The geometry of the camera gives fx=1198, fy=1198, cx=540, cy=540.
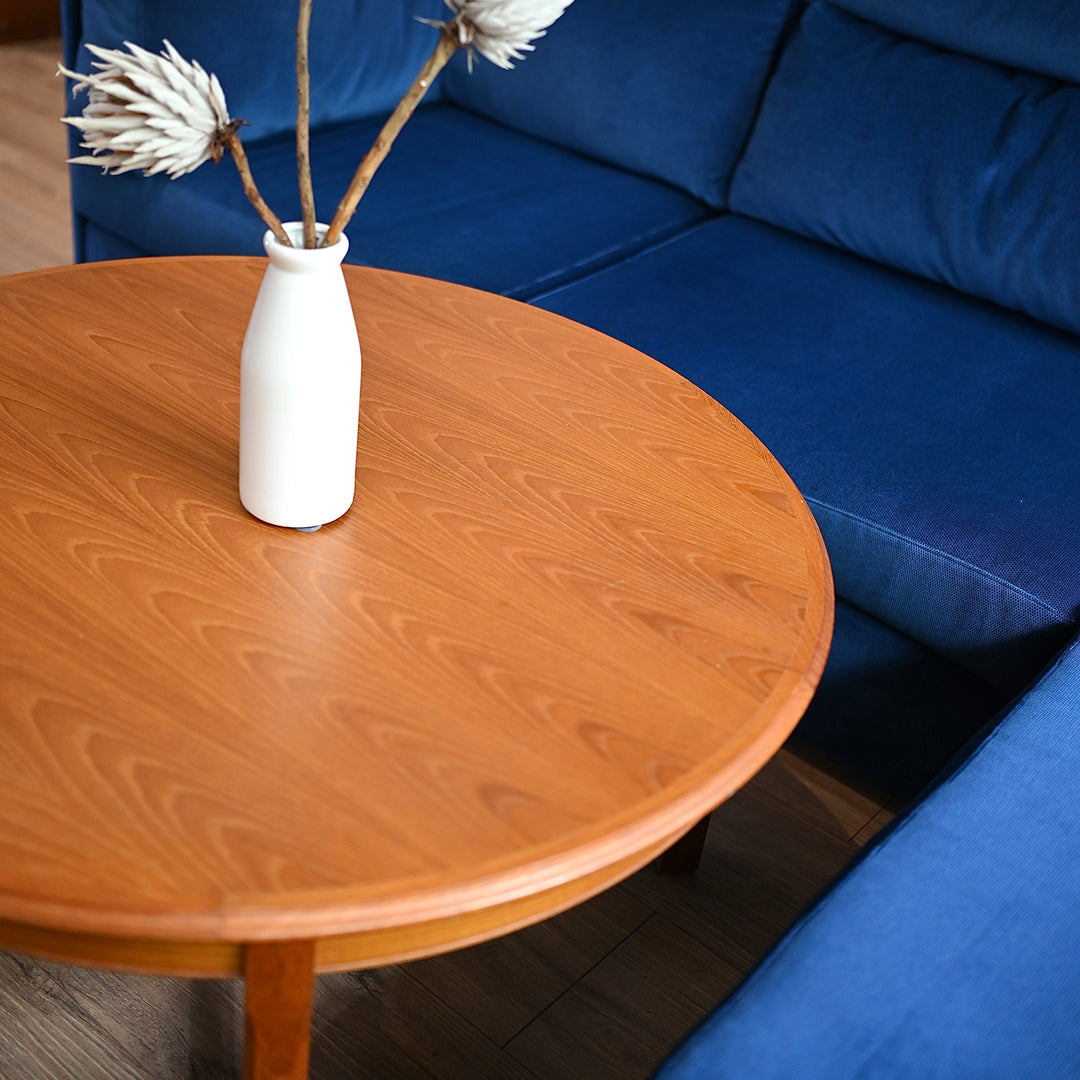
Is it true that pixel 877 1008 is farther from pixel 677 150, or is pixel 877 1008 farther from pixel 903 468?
pixel 677 150

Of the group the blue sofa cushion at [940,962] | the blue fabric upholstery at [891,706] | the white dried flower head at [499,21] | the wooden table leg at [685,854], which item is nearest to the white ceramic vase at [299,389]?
the white dried flower head at [499,21]

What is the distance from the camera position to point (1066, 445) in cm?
147

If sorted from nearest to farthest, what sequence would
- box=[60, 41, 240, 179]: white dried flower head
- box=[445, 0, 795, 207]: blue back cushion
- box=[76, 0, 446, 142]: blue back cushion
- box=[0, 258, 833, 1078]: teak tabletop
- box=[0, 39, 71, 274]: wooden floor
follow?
box=[0, 258, 833, 1078]: teak tabletop → box=[60, 41, 240, 179]: white dried flower head → box=[76, 0, 446, 142]: blue back cushion → box=[445, 0, 795, 207]: blue back cushion → box=[0, 39, 71, 274]: wooden floor

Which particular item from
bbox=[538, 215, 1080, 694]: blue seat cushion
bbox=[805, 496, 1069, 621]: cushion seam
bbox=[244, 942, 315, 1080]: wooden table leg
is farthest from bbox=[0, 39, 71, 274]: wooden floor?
bbox=[244, 942, 315, 1080]: wooden table leg

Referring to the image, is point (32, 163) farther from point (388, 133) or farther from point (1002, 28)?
point (388, 133)

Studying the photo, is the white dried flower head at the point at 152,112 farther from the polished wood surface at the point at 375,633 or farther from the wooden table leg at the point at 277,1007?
the wooden table leg at the point at 277,1007

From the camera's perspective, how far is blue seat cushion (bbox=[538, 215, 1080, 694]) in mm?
1313

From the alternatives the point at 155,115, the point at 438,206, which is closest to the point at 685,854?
the point at 155,115

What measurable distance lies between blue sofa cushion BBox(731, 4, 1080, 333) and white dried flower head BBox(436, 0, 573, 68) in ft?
3.67

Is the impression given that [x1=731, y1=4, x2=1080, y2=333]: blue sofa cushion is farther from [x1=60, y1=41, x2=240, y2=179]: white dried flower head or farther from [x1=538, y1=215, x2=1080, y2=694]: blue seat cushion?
[x1=60, y1=41, x2=240, y2=179]: white dried flower head

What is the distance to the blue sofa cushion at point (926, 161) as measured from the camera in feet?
5.62

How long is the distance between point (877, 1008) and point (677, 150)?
62.6 inches

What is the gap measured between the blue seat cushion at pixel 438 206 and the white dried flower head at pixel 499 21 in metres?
0.87

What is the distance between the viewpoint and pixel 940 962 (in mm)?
818
